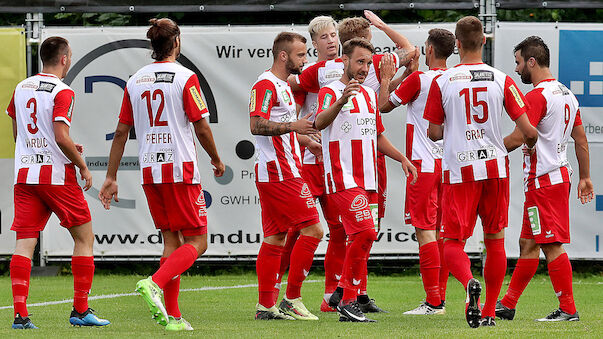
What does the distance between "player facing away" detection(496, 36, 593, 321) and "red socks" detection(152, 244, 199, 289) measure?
8.26 ft

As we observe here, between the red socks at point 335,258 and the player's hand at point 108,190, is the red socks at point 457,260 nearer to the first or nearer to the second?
the red socks at point 335,258

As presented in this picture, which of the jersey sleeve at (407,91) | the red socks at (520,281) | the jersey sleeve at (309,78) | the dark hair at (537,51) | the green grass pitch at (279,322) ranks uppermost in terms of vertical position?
the dark hair at (537,51)

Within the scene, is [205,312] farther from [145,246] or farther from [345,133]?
[145,246]

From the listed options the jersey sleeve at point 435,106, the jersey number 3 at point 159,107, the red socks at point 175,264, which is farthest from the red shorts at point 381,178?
the jersey number 3 at point 159,107

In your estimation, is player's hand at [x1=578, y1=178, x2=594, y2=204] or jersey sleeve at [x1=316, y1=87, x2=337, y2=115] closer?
jersey sleeve at [x1=316, y1=87, x2=337, y2=115]

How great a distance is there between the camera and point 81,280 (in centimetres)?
755

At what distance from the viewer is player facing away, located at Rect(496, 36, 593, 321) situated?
25.2 feet

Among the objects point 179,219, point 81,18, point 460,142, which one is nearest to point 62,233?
point 81,18

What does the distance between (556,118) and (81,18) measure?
7.06m

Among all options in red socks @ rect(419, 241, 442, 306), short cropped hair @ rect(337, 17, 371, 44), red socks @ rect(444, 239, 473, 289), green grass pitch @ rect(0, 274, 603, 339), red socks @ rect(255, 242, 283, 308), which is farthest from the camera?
short cropped hair @ rect(337, 17, 371, 44)

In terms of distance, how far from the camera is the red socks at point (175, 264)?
267 inches

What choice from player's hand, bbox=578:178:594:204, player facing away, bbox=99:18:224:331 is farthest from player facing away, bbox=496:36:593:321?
player facing away, bbox=99:18:224:331

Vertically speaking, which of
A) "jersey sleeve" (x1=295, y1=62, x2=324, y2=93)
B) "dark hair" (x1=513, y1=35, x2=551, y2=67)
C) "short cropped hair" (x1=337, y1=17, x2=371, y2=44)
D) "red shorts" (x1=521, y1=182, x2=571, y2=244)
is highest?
"short cropped hair" (x1=337, y1=17, x2=371, y2=44)

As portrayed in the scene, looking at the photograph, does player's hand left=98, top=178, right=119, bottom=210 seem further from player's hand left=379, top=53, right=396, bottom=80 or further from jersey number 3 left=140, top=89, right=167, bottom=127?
player's hand left=379, top=53, right=396, bottom=80
